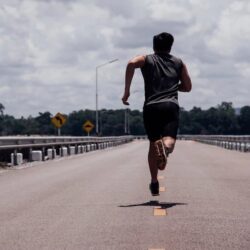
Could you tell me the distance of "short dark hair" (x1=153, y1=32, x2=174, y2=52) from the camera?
368 inches

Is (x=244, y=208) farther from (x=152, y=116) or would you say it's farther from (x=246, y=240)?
(x=246, y=240)

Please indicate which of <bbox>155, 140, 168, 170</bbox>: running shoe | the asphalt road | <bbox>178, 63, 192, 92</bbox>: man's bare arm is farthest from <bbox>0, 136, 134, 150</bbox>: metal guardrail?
<bbox>155, 140, 168, 170</bbox>: running shoe

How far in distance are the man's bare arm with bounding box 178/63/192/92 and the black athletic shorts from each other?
409 mm

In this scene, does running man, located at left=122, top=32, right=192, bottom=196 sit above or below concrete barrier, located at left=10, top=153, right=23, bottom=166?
above

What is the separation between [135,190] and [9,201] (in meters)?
2.31

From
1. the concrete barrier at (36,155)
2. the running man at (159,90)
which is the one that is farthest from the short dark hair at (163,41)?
the concrete barrier at (36,155)

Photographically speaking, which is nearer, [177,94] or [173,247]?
[173,247]

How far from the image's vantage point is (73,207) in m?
9.70

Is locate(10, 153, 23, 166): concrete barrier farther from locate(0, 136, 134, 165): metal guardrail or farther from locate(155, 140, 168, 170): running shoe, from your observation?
locate(155, 140, 168, 170): running shoe

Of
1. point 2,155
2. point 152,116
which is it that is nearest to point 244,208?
point 152,116

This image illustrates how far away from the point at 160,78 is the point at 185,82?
0.43m

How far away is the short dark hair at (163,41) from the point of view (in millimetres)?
9344

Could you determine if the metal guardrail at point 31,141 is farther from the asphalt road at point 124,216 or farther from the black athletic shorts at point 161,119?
the black athletic shorts at point 161,119

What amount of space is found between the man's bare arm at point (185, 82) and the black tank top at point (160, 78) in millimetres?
132
